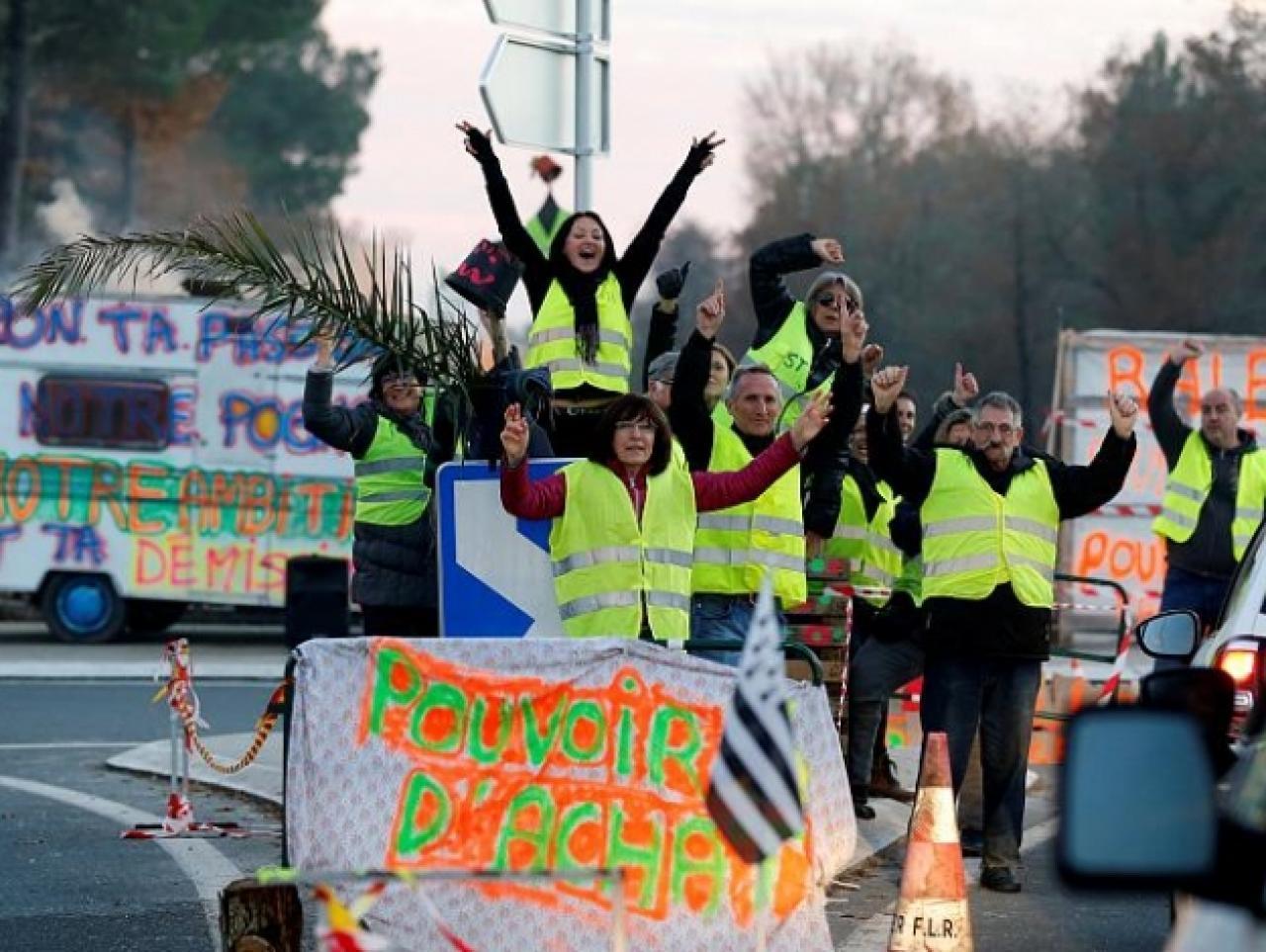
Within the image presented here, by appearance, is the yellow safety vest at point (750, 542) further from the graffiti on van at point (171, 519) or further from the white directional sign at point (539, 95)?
the graffiti on van at point (171, 519)

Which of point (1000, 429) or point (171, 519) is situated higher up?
point (1000, 429)

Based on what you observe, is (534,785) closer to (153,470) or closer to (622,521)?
(622,521)

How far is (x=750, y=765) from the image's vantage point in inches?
250

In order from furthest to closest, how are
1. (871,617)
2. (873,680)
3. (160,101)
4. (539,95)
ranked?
1. (160,101)
2. (871,617)
3. (873,680)
4. (539,95)

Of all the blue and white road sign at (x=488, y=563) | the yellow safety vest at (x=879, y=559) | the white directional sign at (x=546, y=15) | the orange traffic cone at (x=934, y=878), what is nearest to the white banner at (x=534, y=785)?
the orange traffic cone at (x=934, y=878)

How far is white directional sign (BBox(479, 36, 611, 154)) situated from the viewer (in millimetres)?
11117

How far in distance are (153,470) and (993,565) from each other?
14.5 meters

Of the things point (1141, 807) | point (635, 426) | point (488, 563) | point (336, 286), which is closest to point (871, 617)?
point (488, 563)

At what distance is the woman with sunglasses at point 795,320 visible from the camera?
11992 millimetres

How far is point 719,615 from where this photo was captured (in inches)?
430

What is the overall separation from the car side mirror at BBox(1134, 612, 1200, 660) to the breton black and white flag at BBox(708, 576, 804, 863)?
3076 mm

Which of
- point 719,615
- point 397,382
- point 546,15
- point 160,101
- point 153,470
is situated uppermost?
point 160,101

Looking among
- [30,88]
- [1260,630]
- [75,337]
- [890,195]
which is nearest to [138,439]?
[75,337]

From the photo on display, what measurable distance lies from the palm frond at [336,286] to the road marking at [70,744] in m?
5.27
